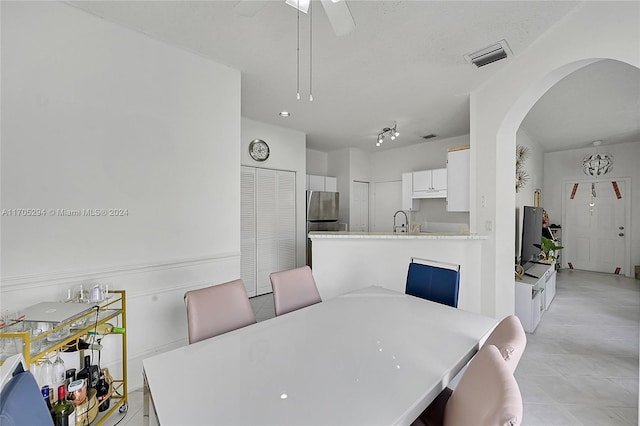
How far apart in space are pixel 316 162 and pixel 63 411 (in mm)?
5104

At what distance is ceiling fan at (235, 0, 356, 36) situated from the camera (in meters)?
1.41

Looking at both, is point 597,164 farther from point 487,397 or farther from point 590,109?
point 487,397

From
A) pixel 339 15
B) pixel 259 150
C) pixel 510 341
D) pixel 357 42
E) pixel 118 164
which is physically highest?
pixel 357 42

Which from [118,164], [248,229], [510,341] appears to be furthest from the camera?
[248,229]

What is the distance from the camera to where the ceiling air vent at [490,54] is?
90.7 inches

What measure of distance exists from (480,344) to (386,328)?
1.47ft

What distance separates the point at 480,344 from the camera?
1344mm

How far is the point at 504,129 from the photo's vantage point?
9.32ft

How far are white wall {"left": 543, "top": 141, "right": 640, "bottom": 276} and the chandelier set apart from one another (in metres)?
0.07

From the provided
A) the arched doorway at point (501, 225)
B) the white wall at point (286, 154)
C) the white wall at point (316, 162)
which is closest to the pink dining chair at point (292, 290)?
the arched doorway at point (501, 225)

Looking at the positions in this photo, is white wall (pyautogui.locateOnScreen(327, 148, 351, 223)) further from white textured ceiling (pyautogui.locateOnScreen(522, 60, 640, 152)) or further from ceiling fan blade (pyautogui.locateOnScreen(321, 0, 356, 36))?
ceiling fan blade (pyautogui.locateOnScreen(321, 0, 356, 36))

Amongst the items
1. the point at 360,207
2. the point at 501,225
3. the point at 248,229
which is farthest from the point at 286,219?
the point at 501,225

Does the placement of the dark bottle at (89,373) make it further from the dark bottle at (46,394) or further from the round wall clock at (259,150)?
the round wall clock at (259,150)

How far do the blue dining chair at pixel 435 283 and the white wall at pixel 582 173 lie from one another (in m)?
5.78
